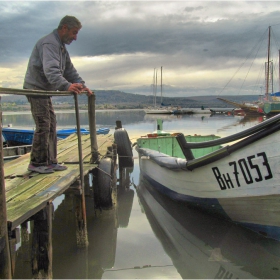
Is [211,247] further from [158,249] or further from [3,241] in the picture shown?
[3,241]

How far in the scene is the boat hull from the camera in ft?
14.8

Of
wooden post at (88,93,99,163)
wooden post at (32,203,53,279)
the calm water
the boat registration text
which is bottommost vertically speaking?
the calm water

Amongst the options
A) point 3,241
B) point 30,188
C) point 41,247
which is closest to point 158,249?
point 41,247

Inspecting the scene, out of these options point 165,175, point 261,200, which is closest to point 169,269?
point 261,200

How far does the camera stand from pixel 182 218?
636 centimetres

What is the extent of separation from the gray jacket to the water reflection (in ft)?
10.5

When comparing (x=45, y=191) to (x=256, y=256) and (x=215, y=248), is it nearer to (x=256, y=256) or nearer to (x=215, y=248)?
(x=215, y=248)

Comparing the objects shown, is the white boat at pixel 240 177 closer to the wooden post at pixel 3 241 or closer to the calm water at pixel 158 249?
the calm water at pixel 158 249

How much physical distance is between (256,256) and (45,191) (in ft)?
10.9

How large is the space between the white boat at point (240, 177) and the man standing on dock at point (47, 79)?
2409mm

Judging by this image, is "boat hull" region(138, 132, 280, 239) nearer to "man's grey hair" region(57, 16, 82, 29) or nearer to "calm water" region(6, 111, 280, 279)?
"calm water" region(6, 111, 280, 279)

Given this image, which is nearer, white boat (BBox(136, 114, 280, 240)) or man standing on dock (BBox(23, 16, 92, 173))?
man standing on dock (BBox(23, 16, 92, 173))

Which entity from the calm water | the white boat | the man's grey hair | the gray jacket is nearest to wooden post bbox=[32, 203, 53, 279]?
the calm water

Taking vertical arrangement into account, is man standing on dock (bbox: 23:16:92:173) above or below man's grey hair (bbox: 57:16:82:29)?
below
